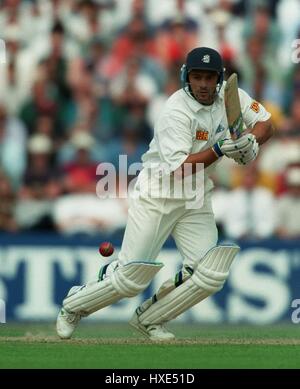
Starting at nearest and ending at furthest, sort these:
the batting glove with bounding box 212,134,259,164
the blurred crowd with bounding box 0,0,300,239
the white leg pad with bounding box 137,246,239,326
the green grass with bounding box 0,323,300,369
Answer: the green grass with bounding box 0,323,300,369 < the batting glove with bounding box 212,134,259,164 < the white leg pad with bounding box 137,246,239,326 < the blurred crowd with bounding box 0,0,300,239

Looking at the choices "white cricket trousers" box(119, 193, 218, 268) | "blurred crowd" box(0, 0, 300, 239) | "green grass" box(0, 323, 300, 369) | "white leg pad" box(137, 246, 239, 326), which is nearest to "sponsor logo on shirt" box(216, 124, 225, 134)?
"white cricket trousers" box(119, 193, 218, 268)

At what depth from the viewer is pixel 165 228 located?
24.1ft

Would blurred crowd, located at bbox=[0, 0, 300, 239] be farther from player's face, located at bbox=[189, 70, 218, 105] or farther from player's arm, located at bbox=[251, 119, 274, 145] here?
player's face, located at bbox=[189, 70, 218, 105]

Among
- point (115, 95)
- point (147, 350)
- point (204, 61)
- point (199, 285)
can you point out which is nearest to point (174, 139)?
point (204, 61)

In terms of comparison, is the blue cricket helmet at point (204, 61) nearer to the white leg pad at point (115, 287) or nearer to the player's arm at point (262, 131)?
the player's arm at point (262, 131)

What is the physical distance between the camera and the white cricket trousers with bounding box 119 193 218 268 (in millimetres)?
7254

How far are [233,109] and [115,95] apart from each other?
4.06 m

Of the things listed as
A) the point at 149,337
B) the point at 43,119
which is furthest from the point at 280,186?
the point at 149,337

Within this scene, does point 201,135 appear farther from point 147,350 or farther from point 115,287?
point 147,350

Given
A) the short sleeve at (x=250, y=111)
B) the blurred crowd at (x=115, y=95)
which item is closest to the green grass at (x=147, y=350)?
the short sleeve at (x=250, y=111)

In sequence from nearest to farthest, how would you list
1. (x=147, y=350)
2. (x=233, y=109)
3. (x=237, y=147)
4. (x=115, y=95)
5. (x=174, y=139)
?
(x=147, y=350) < (x=237, y=147) < (x=174, y=139) < (x=233, y=109) < (x=115, y=95)

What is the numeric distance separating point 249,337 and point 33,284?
2462 mm

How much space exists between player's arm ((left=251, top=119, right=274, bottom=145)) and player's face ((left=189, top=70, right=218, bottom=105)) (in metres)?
0.36

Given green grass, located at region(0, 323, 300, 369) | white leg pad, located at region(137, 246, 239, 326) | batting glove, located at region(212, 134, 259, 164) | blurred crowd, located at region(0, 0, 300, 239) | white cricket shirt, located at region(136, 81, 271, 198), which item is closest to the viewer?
green grass, located at region(0, 323, 300, 369)
